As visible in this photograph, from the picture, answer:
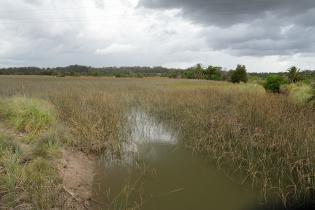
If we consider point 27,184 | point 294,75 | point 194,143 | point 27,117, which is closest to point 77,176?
point 27,184

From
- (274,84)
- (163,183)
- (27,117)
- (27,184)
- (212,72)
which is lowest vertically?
(163,183)

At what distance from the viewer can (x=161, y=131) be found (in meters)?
8.95

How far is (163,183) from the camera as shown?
4.98 m

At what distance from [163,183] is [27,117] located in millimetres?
4149

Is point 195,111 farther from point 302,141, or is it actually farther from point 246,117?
point 302,141

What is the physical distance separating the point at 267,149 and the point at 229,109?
4.21 metres

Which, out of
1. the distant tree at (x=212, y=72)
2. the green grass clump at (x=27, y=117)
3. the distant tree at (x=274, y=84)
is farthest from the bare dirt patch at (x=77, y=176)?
the distant tree at (x=212, y=72)

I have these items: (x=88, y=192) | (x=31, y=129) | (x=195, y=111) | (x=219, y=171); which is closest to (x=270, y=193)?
(x=219, y=171)

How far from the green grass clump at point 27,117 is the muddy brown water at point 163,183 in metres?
1.87

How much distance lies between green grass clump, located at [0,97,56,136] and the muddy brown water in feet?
6.13

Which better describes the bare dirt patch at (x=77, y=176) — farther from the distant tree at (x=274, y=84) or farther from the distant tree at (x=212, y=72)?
the distant tree at (x=212, y=72)

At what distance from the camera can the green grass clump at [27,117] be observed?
6745 millimetres

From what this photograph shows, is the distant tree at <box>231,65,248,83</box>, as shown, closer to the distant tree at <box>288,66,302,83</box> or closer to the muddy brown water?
the distant tree at <box>288,66,302,83</box>

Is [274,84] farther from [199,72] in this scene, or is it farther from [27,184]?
[199,72]
